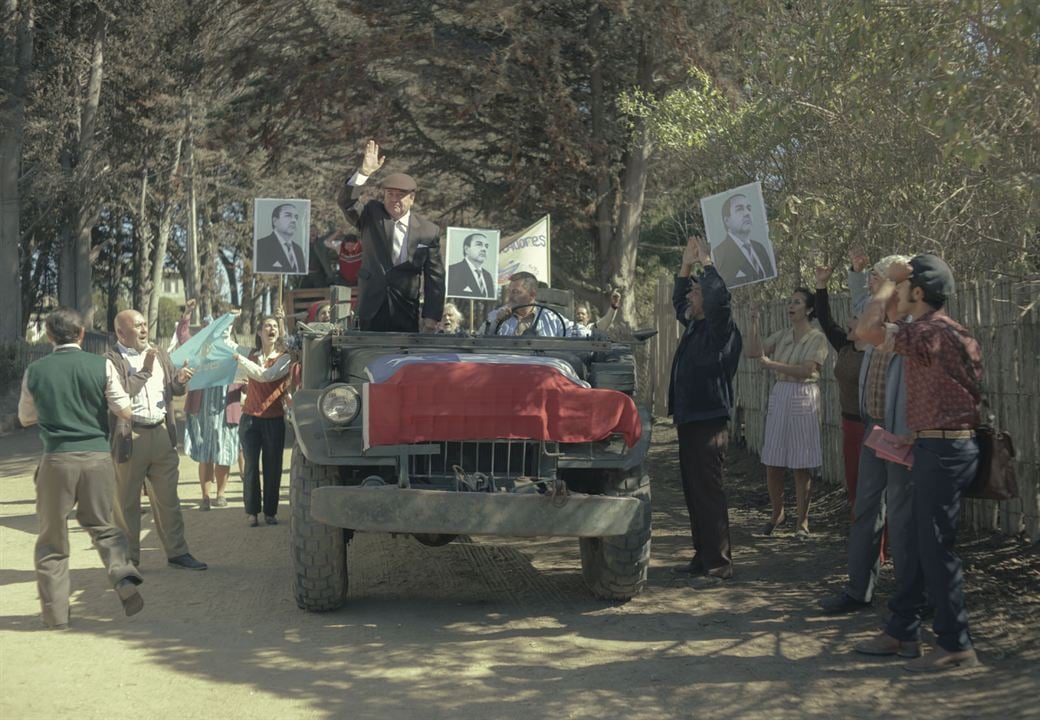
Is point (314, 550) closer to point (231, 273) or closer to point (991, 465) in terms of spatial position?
point (991, 465)

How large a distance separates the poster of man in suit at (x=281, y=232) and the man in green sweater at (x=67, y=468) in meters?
6.33

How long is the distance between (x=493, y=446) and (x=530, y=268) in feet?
28.1

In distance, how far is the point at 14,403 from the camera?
24.4m

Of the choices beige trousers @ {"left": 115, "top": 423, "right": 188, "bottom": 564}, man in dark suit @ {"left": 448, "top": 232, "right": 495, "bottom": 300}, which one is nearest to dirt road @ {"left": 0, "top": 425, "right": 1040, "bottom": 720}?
beige trousers @ {"left": 115, "top": 423, "right": 188, "bottom": 564}

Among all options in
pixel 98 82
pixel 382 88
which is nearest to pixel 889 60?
pixel 382 88

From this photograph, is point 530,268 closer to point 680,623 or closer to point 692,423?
point 692,423

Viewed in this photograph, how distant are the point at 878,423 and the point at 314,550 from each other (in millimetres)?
3379

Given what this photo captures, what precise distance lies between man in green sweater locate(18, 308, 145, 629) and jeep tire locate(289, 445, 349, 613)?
973 mm

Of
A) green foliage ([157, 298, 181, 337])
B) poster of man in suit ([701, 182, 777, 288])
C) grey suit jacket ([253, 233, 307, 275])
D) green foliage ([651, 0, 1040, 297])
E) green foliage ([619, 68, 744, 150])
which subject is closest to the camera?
green foliage ([651, 0, 1040, 297])

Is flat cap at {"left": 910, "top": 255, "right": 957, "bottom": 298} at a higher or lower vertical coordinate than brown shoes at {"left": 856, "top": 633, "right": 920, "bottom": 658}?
higher

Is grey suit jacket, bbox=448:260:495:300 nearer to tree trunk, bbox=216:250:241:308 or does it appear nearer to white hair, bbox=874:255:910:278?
white hair, bbox=874:255:910:278

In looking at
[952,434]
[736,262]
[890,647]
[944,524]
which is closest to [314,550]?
[890,647]

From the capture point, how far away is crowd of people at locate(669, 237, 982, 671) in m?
6.41

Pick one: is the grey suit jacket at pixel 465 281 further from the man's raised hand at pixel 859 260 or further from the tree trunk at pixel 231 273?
the tree trunk at pixel 231 273
